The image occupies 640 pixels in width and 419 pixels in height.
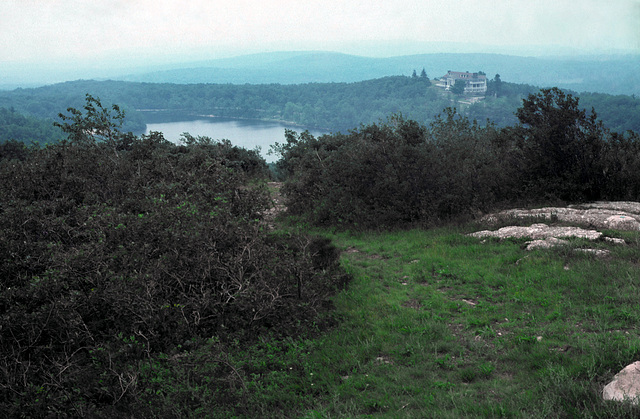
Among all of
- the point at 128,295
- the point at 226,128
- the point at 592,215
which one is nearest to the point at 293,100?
the point at 226,128

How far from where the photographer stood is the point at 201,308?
18.3 feet

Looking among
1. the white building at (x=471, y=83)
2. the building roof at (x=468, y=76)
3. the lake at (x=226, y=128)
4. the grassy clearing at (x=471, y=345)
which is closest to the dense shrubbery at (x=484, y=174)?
the grassy clearing at (x=471, y=345)

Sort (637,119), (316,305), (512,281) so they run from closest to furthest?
1. (316,305)
2. (512,281)
3. (637,119)

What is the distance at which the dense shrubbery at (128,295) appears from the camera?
434 centimetres

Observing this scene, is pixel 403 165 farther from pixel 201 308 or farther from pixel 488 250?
pixel 201 308

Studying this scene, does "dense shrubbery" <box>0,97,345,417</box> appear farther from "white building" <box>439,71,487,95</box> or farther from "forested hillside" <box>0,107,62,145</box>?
"white building" <box>439,71,487,95</box>

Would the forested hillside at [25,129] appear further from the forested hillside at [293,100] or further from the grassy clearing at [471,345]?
the grassy clearing at [471,345]

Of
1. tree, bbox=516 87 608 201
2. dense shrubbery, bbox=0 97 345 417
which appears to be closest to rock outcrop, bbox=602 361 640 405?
dense shrubbery, bbox=0 97 345 417

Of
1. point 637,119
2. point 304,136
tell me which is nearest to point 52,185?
point 304,136

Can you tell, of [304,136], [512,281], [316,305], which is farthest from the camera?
[304,136]

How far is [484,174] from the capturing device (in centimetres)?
1248

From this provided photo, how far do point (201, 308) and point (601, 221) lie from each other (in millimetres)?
8816

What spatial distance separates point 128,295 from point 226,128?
298ft

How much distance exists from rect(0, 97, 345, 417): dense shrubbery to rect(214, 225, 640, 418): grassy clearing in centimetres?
61
